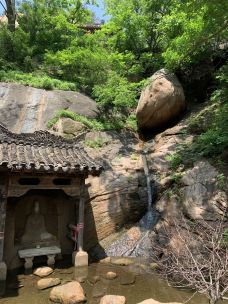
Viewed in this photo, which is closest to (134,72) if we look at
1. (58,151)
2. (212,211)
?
(58,151)

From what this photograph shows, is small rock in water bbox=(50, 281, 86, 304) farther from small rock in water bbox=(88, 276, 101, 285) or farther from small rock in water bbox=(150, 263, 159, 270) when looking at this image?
small rock in water bbox=(150, 263, 159, 270)

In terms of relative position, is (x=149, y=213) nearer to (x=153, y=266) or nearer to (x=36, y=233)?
(x=153, y=266)

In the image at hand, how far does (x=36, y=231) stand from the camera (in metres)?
11.8

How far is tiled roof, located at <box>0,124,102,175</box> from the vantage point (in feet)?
32.2

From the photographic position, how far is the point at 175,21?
19.2 meters

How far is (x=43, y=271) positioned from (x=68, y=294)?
2.35m

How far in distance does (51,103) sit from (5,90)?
9.12 ft

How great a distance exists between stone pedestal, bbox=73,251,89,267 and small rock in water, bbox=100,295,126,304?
3.06 metres

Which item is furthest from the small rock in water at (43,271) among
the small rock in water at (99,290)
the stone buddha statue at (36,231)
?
the small rock in water at (99,290)

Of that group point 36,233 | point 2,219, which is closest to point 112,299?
point 2,219

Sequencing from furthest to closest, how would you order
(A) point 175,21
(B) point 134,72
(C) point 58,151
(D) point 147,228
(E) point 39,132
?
1. (B) point 134,72
2. (A) point 175,21
3. (E) point 39,132
4. (D) point 147,228
5. (C) point 58,151

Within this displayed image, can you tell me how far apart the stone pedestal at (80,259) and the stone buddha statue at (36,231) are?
1.36m

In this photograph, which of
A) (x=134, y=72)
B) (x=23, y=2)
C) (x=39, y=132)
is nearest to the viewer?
(x=39, y=132)

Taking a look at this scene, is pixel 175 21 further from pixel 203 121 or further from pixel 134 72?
pixel 203 121
